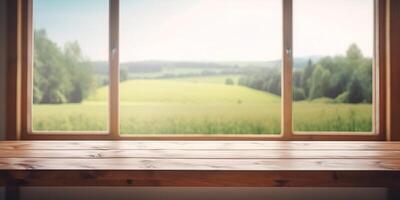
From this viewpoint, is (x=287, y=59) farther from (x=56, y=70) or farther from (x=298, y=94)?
(x=56, y=70)

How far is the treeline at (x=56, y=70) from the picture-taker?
2270 millimetres

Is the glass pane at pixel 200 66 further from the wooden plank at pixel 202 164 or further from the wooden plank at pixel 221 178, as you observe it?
the wooden plank at pixel 221 178

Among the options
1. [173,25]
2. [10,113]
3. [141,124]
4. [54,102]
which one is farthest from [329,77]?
[10,113]

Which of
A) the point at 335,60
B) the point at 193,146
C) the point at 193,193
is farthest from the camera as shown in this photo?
the point at 335,60

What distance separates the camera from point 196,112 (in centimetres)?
231

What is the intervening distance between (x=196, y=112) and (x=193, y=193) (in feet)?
1.73

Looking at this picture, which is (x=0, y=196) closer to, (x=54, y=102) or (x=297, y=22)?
(x=54, y=102)

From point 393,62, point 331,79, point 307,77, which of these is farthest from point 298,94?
point 393,62

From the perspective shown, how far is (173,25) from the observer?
228cm

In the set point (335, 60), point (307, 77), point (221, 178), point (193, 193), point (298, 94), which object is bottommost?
point (193, 193)

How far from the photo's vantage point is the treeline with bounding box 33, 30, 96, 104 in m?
2.27

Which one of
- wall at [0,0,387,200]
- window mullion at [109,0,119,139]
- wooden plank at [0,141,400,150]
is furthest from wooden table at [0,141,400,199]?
window mullion at [109,0,119,139]

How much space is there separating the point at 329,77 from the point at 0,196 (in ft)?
7.30

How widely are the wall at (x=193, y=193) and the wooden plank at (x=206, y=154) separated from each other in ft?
1.52
